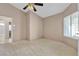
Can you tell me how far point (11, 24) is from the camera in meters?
1.69

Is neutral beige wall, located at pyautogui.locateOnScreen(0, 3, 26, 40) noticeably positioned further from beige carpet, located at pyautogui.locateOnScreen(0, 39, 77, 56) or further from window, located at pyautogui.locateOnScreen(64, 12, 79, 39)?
window, located at pyautogui.locateOnScreen(64, 12, 79, 39)

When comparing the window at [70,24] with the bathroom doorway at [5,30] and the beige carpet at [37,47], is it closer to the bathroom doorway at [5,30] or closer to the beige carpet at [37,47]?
the beige carpet at [37,47]

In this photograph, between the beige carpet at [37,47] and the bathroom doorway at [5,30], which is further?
the beige carpet at [37,47]

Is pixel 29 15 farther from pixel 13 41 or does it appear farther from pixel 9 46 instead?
pixel 9 46

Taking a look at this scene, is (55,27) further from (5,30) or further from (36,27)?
(5,30)

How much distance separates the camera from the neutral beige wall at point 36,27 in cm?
175

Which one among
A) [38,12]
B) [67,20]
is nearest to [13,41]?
[38,12]

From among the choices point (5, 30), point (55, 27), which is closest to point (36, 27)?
point (55, 27)

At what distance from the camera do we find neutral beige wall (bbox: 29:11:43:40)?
69.0 inches

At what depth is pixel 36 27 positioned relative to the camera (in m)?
1.79

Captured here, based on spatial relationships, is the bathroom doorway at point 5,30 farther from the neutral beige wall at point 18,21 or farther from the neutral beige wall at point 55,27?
the neutral beige wall at point 55,27

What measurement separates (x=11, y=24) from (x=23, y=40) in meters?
0.39

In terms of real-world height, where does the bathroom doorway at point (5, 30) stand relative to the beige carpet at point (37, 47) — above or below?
A: above

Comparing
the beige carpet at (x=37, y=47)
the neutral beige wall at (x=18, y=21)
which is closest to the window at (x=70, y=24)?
the beige carpet at (x=37, y=47)
